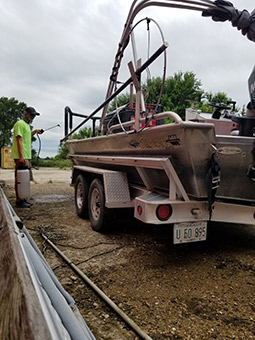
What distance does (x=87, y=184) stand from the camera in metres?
4.91

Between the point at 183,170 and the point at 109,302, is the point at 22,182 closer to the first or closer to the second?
the point at 183,170

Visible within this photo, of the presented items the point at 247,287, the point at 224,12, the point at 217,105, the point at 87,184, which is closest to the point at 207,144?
the point at 247,287

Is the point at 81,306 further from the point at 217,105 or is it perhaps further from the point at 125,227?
the point at 217,105

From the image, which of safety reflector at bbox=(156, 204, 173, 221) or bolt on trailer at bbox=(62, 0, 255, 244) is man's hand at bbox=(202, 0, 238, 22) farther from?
safety reflector at bbox=(156, 204, 173, 221)

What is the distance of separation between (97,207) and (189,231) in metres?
1.76

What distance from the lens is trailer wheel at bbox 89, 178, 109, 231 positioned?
392cm

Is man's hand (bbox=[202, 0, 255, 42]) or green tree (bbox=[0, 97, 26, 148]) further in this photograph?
green tree (bbox=[0, 97, 26, 148])

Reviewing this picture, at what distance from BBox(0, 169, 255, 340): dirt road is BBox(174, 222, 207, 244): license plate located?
305 mm

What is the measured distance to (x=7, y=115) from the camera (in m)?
29.6

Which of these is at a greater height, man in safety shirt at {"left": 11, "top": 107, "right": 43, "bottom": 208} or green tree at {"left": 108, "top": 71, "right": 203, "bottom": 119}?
green tree at {"left": 108, "top": 71, "right": 203, "bottom": 119}

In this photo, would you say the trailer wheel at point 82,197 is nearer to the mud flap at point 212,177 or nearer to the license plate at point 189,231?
the license plate at point 189,231

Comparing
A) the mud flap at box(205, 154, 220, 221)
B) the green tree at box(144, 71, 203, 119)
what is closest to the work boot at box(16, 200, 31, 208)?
the mud flap at box(205, 154, 220, 221)

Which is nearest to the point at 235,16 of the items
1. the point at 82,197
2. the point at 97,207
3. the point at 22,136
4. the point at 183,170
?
the point at 183,170

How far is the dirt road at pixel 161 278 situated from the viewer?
1986 mm
